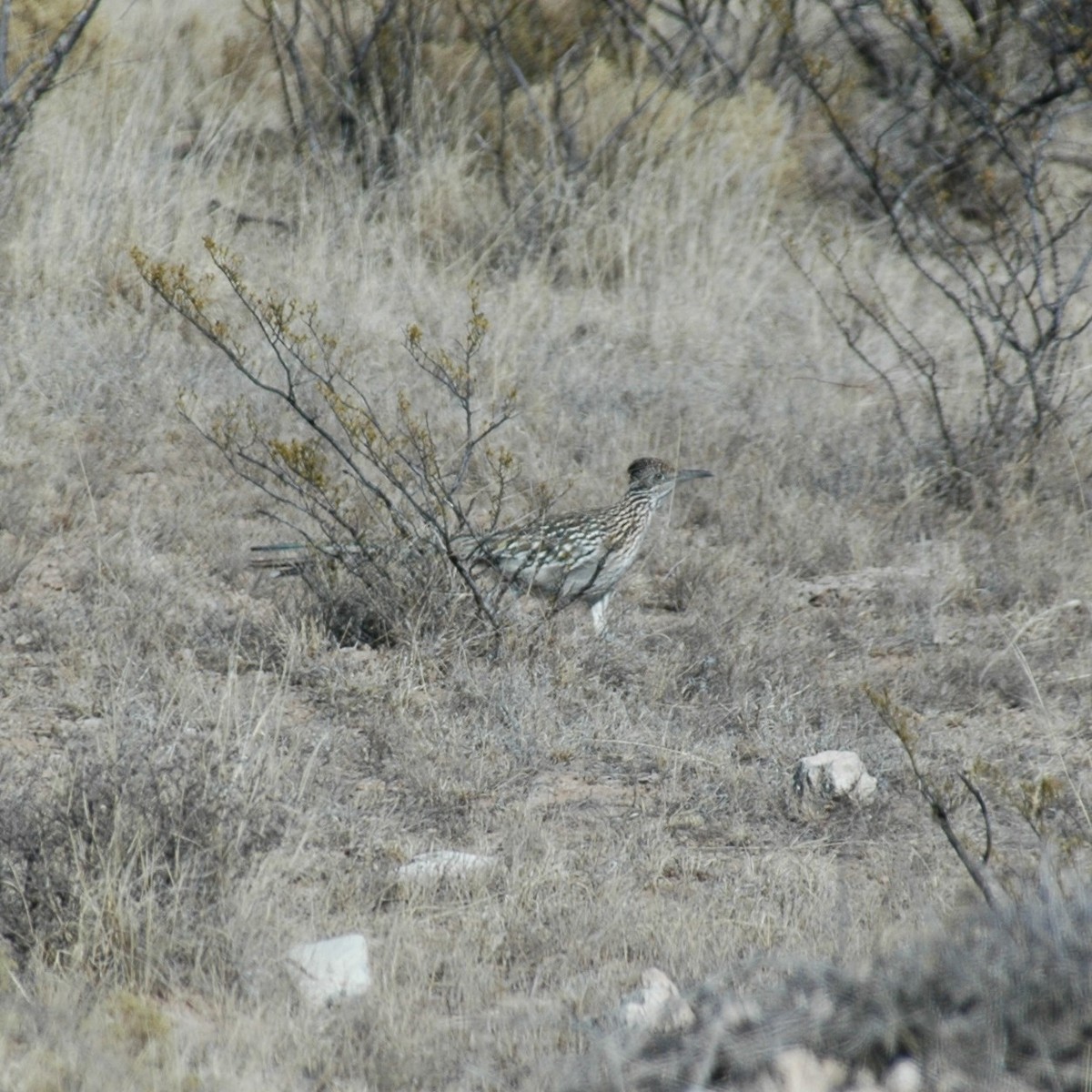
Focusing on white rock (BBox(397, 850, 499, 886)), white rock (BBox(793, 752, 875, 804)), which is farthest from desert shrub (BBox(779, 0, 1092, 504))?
white rock (BBox(397, 850, 499, 886))

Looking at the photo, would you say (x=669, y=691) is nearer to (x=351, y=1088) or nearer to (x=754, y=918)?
(x=754, y=918)

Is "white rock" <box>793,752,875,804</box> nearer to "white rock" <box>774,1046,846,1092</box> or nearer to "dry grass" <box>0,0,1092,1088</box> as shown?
"dry grass" <box>0,0,1092,1088</box>

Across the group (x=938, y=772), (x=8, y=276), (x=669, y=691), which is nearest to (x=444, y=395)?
(x=8, y=276)

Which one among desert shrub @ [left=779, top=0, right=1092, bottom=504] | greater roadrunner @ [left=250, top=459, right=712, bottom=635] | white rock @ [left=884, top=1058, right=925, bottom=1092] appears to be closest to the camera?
white rock @ [left=884, top=1058, right=925, bottom=1092]

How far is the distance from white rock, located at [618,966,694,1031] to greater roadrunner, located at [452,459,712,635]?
2.59 m

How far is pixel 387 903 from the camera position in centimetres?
425

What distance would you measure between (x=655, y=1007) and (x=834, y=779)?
1.76m

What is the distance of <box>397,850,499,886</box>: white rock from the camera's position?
431cm

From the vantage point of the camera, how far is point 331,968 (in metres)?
3.74

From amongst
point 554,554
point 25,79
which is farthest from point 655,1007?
point 25,79

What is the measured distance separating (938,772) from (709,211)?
632 centimetres

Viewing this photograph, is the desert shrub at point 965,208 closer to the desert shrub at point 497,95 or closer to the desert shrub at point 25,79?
the desert shrub at point 497,95

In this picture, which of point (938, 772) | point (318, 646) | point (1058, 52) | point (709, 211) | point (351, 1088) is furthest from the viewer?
point (709, 211)

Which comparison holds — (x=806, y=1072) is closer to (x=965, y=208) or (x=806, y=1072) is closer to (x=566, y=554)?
(x=566, y=554)
